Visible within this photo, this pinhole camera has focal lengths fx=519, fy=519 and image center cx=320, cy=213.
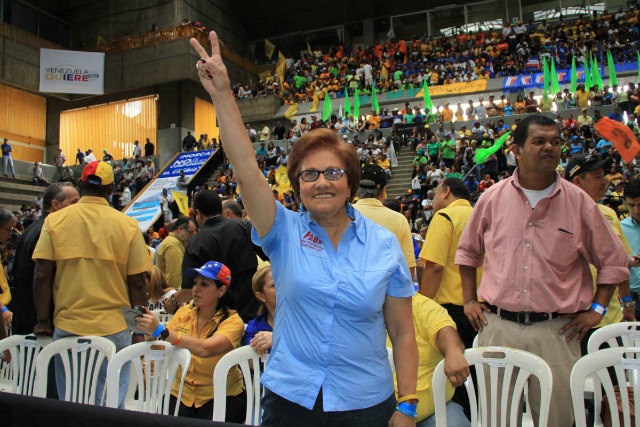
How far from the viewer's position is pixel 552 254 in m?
2.31

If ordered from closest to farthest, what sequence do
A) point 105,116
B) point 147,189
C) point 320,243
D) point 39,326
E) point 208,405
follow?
1. point 320,243
2. point 208,405
3. point 39,326
4. point 147,189
5. point 105,116

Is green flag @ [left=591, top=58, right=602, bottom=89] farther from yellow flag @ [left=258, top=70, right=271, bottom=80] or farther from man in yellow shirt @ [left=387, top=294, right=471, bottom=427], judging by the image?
man in yellow shirt @ [left=387, top=294, right=471, bottom=427]

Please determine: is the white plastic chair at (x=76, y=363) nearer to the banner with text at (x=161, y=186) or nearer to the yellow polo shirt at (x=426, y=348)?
the yellow polo shirt at (x=426, y=348)

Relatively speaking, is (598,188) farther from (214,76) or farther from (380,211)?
(214,76)

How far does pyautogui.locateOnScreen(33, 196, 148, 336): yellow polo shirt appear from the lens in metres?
3.01

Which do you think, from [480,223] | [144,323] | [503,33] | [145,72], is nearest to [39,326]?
[144,323]

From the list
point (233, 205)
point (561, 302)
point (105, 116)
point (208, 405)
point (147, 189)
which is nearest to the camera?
point (561, 302)

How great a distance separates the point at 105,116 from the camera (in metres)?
25.3

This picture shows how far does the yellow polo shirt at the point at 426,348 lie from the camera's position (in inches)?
Result: 92.4

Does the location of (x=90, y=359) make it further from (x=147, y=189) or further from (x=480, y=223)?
(x=147, y=189)

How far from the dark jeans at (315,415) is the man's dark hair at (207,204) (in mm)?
2357

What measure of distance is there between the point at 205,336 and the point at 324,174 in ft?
5.66

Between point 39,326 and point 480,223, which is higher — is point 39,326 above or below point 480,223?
below

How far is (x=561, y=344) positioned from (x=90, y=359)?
2.41m
